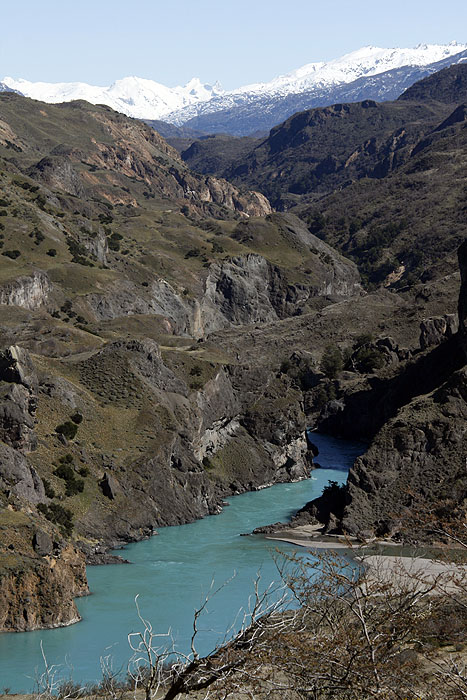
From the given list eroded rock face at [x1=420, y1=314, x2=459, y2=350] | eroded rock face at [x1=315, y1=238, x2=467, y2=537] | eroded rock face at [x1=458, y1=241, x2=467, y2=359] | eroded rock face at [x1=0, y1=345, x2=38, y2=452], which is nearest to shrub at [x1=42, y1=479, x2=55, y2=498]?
eroded rock face at [x1=0, y1=345, x2=38, y2=452]

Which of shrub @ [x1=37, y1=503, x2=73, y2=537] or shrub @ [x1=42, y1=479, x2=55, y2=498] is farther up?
shrub @ [x1=42, y1=479, x2=55, y2=498]

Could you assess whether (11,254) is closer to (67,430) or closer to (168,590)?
(67,430)

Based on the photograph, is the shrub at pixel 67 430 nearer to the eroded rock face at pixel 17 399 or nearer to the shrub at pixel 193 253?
the eroded rock face at pixel 17 399

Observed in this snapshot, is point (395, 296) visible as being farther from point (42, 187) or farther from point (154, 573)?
point (154, 573)

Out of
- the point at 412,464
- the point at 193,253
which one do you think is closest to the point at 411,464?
the point at 412,464

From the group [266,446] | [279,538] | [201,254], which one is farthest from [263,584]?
[201,254]

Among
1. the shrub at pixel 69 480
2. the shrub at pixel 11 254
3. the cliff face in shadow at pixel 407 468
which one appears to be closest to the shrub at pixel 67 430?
the shrub at pixel 69 480

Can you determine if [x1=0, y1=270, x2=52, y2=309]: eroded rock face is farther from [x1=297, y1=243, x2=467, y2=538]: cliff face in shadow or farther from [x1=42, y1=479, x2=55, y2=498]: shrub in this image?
[x1=297, y1=243, x2=467, y2=538]: cliff face in shadow
